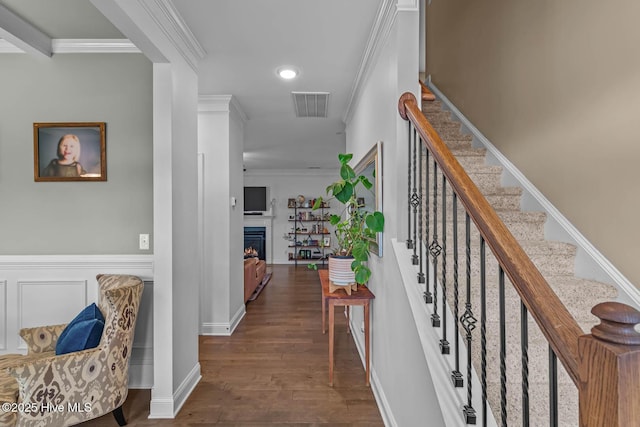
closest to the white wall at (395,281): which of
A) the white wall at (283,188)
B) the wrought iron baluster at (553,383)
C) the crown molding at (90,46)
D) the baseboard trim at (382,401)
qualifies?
the baseboard trim at (382,401)

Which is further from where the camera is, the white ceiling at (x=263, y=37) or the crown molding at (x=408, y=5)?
the white ceiling at (x=263, y=37)

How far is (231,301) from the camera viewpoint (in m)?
3.80

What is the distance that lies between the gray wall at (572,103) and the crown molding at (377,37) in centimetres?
98

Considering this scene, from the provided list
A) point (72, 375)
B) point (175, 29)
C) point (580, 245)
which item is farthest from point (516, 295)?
point (175, 29)

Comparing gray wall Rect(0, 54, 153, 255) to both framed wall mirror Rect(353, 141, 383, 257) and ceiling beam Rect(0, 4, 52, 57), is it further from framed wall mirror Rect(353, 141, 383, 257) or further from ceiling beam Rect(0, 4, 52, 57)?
framed wall mirror Rect(353, 141, 383, 257)

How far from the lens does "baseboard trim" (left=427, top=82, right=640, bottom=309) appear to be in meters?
1.58

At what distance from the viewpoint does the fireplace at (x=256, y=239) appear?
9.08 metres

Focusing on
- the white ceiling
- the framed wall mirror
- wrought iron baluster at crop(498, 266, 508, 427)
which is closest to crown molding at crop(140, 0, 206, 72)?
the white ceiling

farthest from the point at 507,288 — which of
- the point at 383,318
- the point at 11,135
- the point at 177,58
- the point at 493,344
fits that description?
the point at 11,135

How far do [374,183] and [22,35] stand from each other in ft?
8.85

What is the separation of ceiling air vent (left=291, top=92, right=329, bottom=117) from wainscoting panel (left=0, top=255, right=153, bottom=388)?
220 cm

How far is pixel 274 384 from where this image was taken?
103 inches

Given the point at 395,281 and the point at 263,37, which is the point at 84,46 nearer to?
the point at 263,37

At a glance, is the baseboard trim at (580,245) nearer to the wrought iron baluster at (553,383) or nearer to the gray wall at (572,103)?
the gray wall at (572,103)
